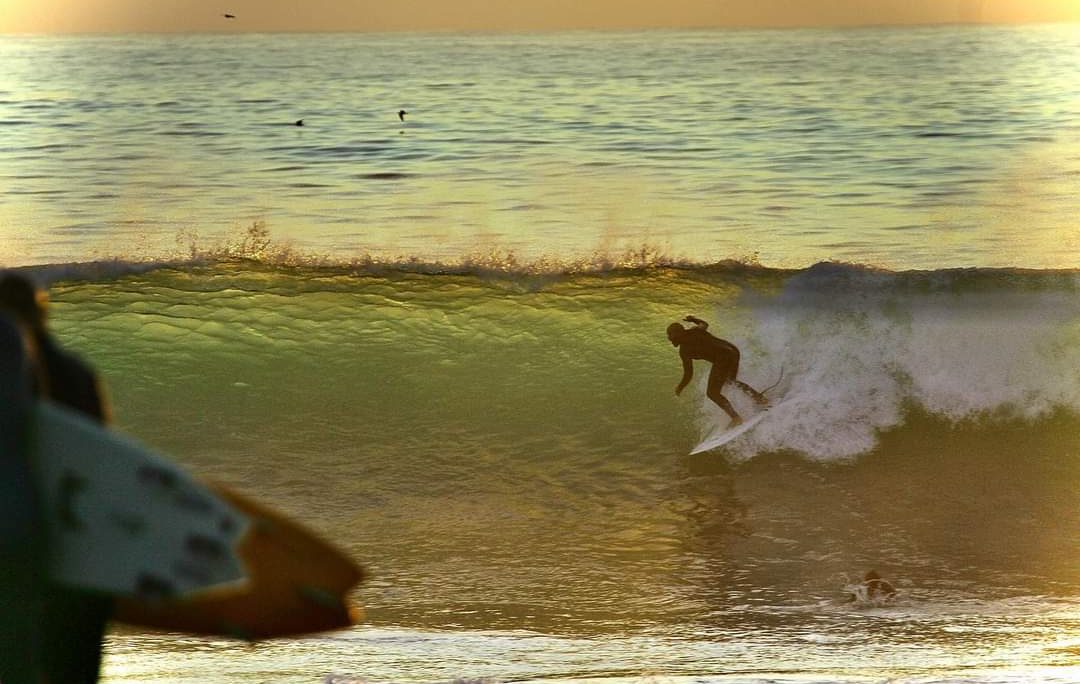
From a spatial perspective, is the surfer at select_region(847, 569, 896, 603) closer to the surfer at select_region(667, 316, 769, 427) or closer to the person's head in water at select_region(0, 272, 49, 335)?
the surfer at select_region(667, 316, 769, 427)

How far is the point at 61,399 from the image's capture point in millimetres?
1772

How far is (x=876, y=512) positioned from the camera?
1270 cm

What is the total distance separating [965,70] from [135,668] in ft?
144

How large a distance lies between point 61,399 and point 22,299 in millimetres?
122

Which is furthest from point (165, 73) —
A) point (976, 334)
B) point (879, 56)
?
point (976, 334)

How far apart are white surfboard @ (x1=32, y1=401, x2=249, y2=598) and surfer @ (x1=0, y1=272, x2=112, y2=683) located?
0.30 ft

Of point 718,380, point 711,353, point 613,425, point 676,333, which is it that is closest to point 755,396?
point 718,380

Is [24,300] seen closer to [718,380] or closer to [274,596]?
[274,596]

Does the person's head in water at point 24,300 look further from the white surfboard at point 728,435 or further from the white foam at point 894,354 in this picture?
the white surfboard at point 728,435

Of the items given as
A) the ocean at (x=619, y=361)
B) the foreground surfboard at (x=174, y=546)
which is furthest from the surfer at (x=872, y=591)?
the foreground surfboard at (x=174, y=546)

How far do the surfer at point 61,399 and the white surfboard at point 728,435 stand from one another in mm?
13156

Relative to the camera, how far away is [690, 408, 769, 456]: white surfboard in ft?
49.3

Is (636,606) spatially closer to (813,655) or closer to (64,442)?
(813,655)

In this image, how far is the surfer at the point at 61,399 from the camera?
1.74 metres
